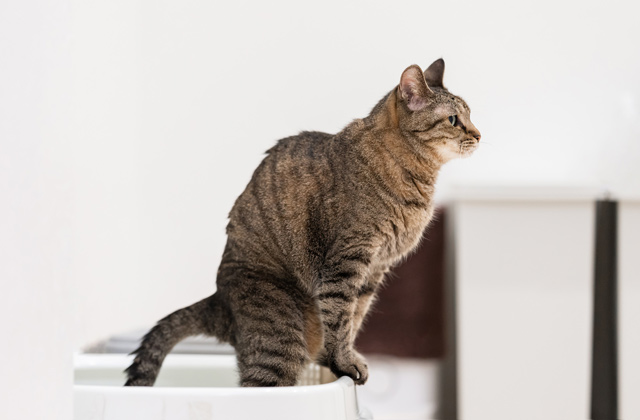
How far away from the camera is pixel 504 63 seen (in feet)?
3.00

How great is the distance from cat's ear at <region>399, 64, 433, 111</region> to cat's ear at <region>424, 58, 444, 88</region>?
1.0 inches

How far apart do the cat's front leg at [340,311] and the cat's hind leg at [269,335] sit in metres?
0.05

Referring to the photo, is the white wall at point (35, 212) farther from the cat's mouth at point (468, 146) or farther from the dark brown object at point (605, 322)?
the dark brown object at point (605, 322)

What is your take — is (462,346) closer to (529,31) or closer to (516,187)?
(516,187)

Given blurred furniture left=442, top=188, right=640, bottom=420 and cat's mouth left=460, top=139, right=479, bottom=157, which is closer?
cat's mouth left=460, top=139, right=479, bottom=157

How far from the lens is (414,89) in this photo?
0.78 meters

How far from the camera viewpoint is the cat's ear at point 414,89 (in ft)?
2.52

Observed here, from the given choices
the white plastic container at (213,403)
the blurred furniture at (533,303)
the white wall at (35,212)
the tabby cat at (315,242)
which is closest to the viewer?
the white wall at (35,212)

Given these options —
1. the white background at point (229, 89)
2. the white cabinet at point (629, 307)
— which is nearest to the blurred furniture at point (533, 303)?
the white cabinet at point (629, 307)

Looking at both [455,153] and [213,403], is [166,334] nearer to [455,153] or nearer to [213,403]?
[213,403]

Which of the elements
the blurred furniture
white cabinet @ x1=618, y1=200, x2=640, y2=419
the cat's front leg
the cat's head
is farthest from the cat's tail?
white cabinet @ x1=618, y1=200, x2=640, y2=419

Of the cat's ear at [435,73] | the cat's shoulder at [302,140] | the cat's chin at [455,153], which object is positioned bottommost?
the cat's chin at [455,153]

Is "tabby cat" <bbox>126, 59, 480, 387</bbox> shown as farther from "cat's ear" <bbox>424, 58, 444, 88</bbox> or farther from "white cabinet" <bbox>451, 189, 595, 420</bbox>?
"white cabinet" <bbox>451, 189, 595, 420</bbox>

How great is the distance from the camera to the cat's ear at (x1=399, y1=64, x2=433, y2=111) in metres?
0.77
